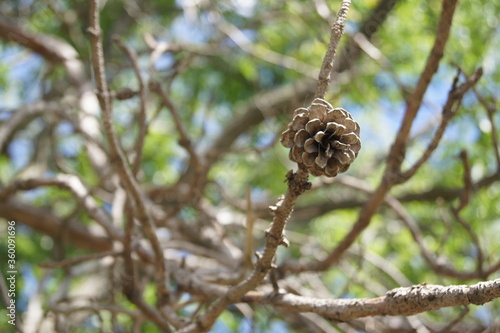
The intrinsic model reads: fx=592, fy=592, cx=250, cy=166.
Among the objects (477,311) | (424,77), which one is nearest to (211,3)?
(424,77)

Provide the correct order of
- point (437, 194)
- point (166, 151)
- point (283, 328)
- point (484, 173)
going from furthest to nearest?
point (166, 151), point (283, 328), point (437, 194), point (484, 173)

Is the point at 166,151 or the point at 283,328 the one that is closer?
the point at 283,328

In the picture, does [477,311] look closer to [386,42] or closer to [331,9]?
[386,42]

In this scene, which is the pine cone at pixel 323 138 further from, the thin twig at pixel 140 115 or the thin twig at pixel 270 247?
the thin twig at pixel 140 115

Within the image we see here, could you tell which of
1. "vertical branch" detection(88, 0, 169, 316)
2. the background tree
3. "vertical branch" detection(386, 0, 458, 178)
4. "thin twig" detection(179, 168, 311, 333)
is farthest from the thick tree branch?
"vertical branch" detection(386, 0, 458, 178)

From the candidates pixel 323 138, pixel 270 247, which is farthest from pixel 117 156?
pixel 323 138

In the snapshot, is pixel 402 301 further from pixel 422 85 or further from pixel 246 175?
pixel 246 175
